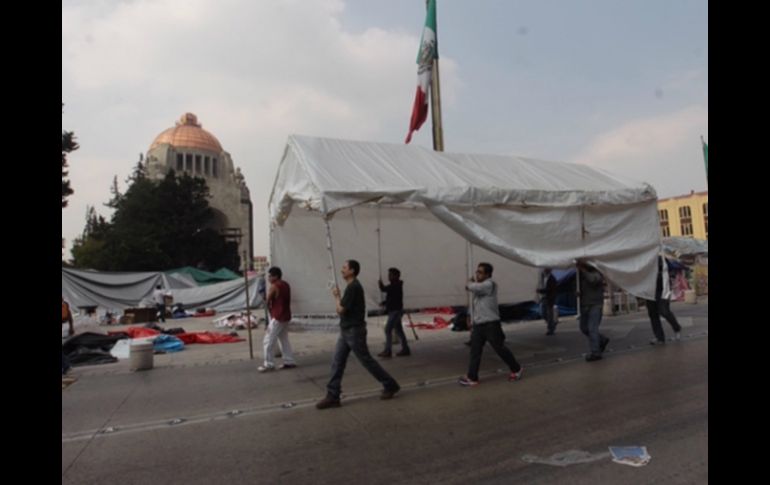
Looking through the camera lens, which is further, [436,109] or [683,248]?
[683,248]

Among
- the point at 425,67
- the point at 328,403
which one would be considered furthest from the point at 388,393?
the point at 425,67

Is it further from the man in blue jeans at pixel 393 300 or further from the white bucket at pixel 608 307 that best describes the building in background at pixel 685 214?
the man in blue jeans at pixel 393 300

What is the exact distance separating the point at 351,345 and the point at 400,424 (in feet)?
4.15

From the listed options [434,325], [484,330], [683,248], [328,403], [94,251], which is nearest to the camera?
[328,403]

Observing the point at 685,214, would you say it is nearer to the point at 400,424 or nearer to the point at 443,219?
the point at 443,219

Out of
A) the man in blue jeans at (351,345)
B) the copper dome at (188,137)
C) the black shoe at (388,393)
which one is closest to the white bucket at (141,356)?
the man in blue jeans at (351,345)

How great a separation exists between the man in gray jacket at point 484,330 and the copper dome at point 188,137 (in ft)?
193

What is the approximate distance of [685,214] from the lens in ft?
190

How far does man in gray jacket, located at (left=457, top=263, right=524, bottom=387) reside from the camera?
6.70m

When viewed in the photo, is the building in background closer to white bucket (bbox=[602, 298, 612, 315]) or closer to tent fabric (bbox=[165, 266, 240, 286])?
white bucket (bbox=[602, 298, 612, 315])

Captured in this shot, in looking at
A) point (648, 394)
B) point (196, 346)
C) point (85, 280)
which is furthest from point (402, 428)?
point (85, 280)

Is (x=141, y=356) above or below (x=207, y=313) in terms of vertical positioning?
above
